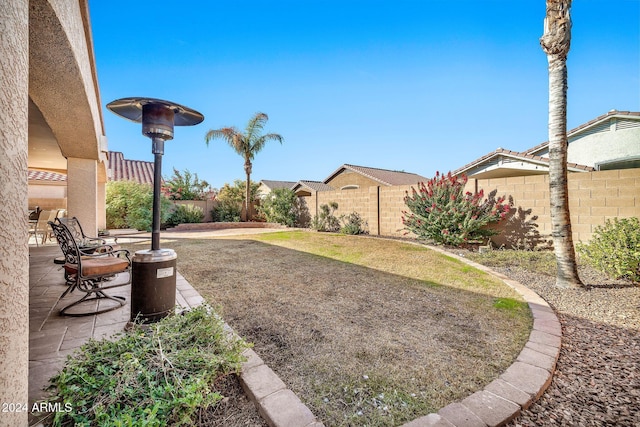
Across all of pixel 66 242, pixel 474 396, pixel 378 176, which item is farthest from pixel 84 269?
pixel 378 176

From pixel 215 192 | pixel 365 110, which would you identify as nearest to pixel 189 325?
pixel 365 110

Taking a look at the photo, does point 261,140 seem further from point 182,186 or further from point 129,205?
point 129,205

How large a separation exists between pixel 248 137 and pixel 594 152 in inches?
685

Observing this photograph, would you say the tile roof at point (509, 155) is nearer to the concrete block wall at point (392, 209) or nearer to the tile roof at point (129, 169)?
the concrete block wall at point (392, 209)

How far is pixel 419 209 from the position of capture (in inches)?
319

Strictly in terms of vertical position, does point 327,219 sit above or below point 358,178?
below

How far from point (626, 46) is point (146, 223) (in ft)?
58.8

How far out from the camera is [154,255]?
8.48 feet

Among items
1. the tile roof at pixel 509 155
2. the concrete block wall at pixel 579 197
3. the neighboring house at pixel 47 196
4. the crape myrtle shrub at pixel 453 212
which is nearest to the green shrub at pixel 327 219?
the crape myrtle shrub at pixel 453 212

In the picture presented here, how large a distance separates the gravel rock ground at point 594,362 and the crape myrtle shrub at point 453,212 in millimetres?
3108

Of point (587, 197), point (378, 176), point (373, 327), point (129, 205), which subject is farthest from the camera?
point (378, 176)

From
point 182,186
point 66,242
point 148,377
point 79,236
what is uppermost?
point 182,186

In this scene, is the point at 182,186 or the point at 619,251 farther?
the point at 182,186

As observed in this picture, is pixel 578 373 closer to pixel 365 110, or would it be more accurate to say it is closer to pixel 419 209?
pixel 419 209
